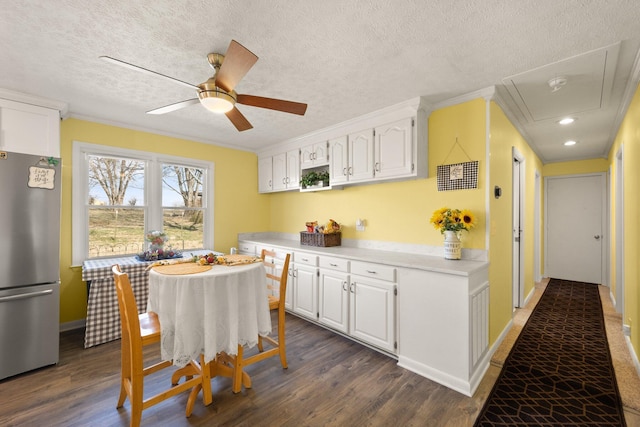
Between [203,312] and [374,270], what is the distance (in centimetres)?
152

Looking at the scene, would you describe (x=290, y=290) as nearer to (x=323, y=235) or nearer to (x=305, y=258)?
(x=305, y=258)

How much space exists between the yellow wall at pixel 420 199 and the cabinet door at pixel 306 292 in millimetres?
751

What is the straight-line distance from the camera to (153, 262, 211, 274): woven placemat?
1990mm

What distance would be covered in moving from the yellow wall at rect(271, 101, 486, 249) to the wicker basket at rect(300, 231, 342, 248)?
136 millimetres

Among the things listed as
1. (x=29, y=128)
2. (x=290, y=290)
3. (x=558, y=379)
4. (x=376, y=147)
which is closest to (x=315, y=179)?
(x=376, y=147)

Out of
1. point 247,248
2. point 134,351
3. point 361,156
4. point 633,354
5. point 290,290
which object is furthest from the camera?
point 247,248

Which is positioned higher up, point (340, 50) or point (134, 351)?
point (340, 50)

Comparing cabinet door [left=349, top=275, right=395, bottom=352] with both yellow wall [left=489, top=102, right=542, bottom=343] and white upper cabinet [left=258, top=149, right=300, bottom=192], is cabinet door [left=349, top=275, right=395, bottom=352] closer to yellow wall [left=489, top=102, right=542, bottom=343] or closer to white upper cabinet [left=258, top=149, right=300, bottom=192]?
yellow wall [left=489, top=102, right=542, bottom=343]

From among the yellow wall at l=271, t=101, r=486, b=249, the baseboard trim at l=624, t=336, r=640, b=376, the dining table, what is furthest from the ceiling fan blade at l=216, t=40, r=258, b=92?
the baseboard trim at l=624, t=336, r=640, b=376

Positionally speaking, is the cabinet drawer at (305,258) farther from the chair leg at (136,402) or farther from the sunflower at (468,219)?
the chair leg at (136,402)

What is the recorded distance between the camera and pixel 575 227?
212 inches

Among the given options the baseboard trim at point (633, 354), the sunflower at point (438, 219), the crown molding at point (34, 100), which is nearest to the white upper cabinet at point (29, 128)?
the crown molding at point (34, 100)

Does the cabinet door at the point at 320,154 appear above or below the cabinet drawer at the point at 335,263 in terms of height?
above

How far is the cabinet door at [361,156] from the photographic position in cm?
311
